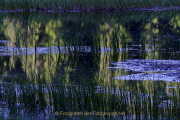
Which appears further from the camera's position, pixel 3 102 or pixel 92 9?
pixel 92 9

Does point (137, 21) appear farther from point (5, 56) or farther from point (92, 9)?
point (5, 56)

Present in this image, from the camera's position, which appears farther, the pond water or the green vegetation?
the green vegetation

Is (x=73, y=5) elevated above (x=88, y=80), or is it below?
above

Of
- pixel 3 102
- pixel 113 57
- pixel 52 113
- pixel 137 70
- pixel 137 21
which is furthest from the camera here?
pixel 137 21

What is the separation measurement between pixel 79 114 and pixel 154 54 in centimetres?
532

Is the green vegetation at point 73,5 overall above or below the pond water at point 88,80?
above

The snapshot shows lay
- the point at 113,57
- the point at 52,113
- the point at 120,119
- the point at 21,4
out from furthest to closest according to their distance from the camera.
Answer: the point at 21,4 < the point at 113,57 < the point at 52,113 < the point at 120,119

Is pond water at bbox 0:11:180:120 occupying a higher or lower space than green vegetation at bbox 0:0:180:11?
lower

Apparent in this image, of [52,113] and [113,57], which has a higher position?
[113,57]

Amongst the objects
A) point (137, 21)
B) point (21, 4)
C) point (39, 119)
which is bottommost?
point (39, 119)

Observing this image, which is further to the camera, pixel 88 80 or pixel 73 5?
pixel 73 5

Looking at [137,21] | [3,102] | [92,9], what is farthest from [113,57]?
[92,9]

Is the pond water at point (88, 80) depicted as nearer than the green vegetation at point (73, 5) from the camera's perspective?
Yes

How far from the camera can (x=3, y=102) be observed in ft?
19.9
